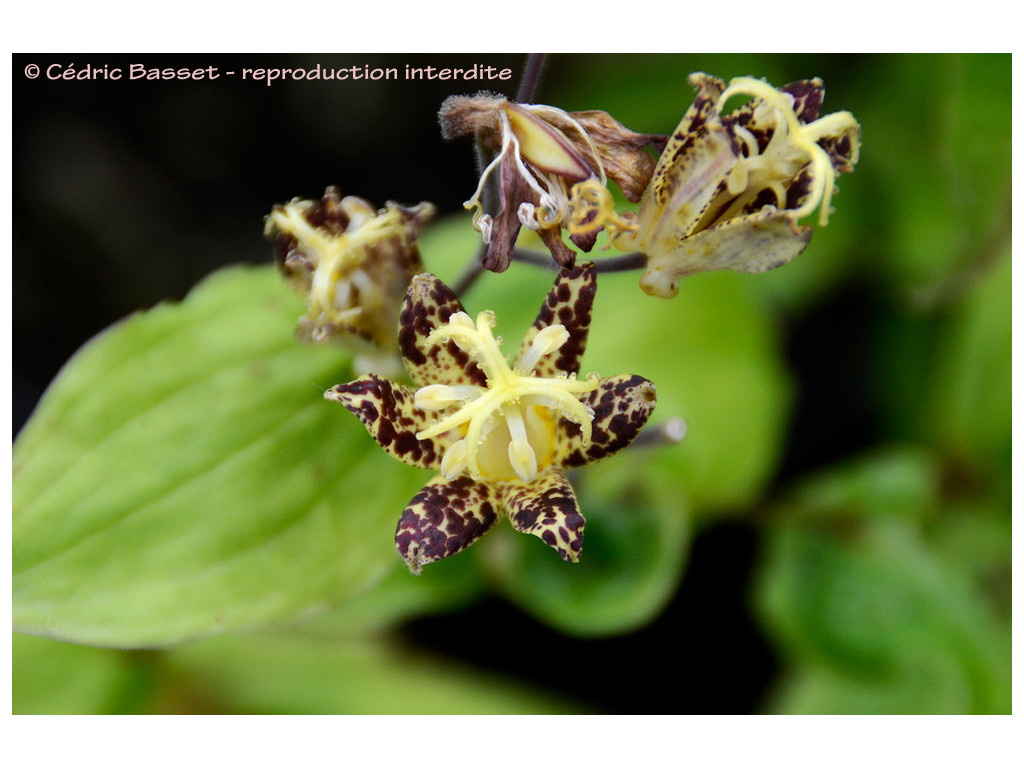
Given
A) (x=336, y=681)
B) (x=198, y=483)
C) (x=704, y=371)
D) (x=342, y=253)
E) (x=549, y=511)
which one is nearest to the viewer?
(x=549, y=511)

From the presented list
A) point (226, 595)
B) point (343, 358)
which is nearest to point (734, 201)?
point (343, 358)

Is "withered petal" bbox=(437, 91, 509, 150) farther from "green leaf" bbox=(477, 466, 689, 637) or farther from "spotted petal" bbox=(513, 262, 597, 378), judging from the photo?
"green leaf" bbox=(477, 466, 689, 637)

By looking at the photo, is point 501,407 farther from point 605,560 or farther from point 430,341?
point 605,560

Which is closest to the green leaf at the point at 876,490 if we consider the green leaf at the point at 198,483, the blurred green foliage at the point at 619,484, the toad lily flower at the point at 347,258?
the blurred green foliage at the point at 619,484

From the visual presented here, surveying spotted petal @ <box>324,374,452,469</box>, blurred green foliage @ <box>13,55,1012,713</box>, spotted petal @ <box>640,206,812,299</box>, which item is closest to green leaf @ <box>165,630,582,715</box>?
blurred green foliage @ <box>13,55,1012,713</box>

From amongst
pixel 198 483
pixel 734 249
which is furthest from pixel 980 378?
pixel 198 483

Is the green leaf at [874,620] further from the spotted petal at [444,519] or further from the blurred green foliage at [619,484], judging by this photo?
the spotted petal at [444,519]

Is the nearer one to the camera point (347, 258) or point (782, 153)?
point (782, 153)
